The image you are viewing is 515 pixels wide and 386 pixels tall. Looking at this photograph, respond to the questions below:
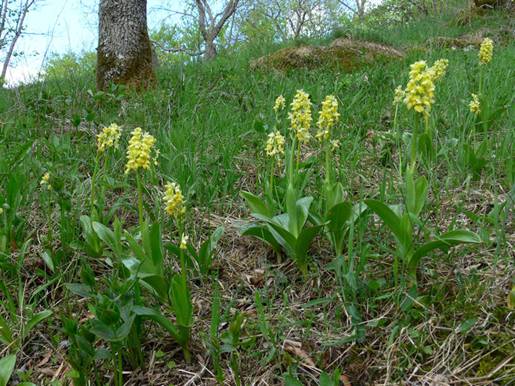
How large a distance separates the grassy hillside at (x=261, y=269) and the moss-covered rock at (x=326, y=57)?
289cm

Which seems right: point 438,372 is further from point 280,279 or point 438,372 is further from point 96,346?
point 96,346

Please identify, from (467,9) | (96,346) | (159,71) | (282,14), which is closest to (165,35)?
(282,14)

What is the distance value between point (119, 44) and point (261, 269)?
421 cm

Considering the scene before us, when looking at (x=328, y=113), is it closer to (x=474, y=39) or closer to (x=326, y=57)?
(x=326, y=57)

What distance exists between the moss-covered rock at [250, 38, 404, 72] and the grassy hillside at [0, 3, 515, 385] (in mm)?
2889

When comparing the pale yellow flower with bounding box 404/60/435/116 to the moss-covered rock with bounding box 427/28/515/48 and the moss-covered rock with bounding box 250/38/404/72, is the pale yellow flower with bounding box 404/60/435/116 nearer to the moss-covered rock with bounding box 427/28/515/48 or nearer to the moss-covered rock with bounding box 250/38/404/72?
the moss-covered rock with bounding box 250/38/404/72

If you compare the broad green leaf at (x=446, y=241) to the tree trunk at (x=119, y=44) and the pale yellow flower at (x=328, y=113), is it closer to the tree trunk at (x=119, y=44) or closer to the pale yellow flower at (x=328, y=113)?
the pale yellow flower at (x=328, y=113)

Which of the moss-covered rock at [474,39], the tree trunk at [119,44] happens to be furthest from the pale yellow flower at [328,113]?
the moss-covered rock at [474,39]

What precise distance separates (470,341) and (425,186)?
64cm

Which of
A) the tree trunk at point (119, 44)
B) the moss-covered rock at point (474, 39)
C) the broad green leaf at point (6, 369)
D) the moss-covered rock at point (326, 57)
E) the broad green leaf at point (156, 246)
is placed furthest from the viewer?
the moss-covered rock at point (474, 39)

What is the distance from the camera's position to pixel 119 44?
5699 millimetres

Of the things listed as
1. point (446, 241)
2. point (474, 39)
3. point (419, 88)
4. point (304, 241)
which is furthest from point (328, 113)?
point (474, 39)

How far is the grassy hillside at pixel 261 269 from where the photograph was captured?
179cm

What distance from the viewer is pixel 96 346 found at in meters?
1.98
